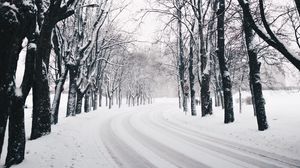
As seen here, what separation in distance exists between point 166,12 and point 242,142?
1164cm

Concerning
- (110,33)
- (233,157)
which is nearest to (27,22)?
(233,157)

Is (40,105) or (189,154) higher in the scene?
(40,105)

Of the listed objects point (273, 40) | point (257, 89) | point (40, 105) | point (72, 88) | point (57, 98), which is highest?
point (273, 40)

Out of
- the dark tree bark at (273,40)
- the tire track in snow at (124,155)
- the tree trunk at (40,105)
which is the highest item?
the dark tree bark at (273,40)

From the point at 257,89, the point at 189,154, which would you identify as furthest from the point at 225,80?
the point at 189,154

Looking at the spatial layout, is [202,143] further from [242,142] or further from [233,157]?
[233,157]

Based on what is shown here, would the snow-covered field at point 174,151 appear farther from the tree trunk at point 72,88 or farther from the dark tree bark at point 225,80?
the tree trunk at point 72,88

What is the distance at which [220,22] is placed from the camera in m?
16.0

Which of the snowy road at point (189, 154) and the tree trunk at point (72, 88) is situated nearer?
the snowy road at point (189, 154)

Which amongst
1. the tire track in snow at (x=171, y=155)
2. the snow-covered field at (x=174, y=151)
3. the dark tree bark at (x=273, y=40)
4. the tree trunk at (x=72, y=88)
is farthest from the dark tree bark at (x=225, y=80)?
the tree trunk at (x=72, y=88)

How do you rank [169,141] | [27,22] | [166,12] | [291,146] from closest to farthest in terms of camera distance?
[27,22], [291,146], [169,141], [166,12]

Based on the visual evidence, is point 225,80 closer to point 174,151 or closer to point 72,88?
point 174,151

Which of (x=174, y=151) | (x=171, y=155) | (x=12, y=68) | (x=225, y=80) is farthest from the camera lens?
(x=225, y=80)

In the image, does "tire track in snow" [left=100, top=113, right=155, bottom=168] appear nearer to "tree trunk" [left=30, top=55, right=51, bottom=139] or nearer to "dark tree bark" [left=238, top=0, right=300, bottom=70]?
"tree trunk" [left=30, top=55, right=51, bottom=139]
